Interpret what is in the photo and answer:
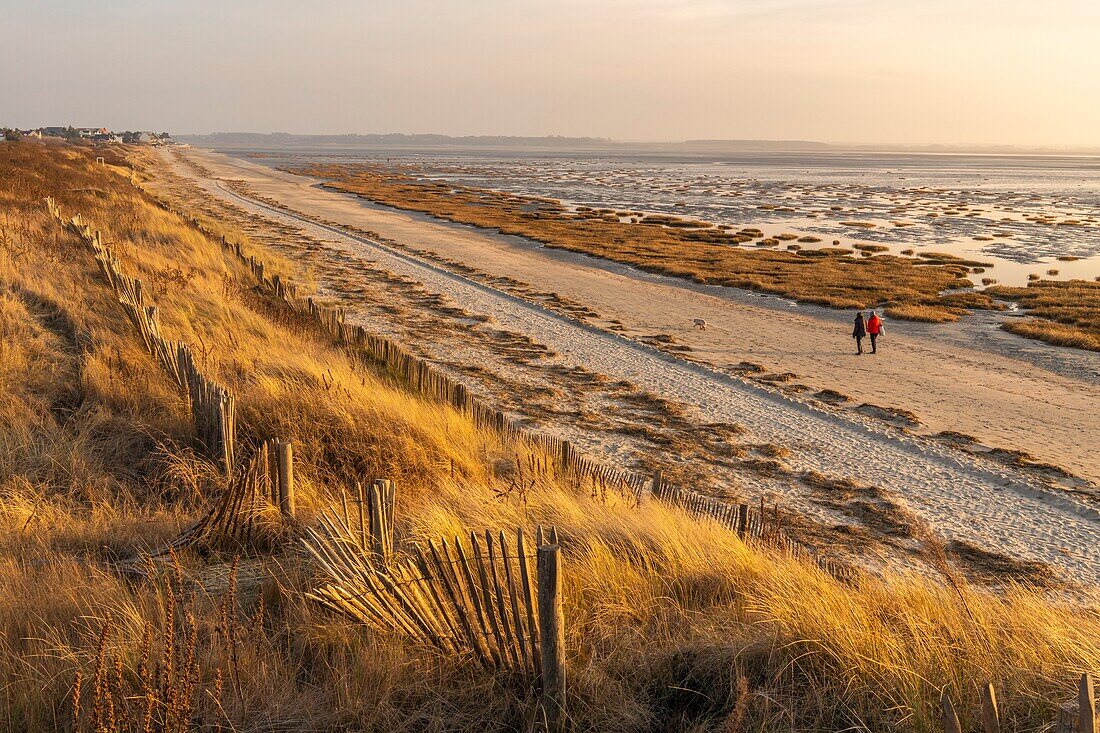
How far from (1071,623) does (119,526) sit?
18.1 ft

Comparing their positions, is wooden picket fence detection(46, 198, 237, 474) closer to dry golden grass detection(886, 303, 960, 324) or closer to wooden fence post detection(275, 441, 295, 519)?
wooden fence post detection(275, 441, 295, 519)

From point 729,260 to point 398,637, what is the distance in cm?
3127

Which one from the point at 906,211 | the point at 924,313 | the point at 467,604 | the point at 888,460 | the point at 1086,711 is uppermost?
the point at 906,211

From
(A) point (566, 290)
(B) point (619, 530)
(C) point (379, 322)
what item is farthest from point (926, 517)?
(A) point (566, 290)

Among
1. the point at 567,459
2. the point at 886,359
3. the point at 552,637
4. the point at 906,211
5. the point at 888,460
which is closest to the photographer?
the point at 552,637

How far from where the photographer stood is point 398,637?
3508 millimetres

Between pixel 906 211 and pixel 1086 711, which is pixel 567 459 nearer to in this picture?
pixel 1086 711

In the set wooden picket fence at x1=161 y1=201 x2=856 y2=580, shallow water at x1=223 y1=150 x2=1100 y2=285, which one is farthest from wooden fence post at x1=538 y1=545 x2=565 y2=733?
shallow water at x1=223 y1=150 x2=1100 y2=285

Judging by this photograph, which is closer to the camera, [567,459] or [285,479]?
[285,479]

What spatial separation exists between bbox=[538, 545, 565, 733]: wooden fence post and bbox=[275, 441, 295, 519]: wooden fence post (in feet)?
7.84

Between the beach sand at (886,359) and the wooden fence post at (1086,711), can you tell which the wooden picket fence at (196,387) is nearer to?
the wooden fence post at (1086,711)

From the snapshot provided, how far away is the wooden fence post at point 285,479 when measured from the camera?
491cm

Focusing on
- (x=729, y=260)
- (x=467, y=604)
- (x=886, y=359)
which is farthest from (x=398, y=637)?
(x=729, y=260)

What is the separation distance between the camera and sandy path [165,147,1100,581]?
834cm
